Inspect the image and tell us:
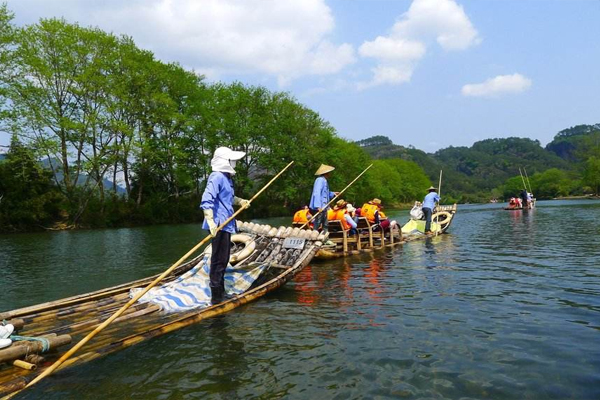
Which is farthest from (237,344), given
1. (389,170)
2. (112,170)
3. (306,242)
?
(389,170)

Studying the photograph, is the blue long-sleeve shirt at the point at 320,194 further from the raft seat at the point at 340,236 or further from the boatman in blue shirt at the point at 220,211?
the boatman in blue shirt at the point at 220,211

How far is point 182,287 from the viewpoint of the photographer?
26.6 feet

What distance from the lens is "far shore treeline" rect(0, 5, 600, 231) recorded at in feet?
110

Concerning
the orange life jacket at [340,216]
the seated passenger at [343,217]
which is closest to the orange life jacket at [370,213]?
the seated passenger at [343,217]

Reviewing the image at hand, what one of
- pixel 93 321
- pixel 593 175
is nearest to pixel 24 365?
pixel 93 321

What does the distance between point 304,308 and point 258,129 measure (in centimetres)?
4715

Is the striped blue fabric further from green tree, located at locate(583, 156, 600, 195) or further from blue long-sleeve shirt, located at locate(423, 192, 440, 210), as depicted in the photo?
green tree, located at locate(583, 156, 600, 195)

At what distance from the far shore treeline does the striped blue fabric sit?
30.8 meters

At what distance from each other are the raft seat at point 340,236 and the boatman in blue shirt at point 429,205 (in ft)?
21.2

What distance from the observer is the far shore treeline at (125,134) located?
33656mm

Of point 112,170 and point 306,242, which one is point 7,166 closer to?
point 112,170

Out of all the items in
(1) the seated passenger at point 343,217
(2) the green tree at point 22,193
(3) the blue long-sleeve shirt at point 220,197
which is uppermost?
(2) the green tree at point 22,193

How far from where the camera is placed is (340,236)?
15.6m

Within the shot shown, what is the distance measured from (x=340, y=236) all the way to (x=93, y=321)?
10.4 m
